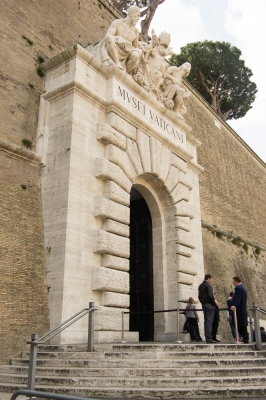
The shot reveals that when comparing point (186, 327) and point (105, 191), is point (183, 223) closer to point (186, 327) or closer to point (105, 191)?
point (186, 327)

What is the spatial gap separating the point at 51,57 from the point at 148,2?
17.6 metres

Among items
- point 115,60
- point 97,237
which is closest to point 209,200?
point 115,60

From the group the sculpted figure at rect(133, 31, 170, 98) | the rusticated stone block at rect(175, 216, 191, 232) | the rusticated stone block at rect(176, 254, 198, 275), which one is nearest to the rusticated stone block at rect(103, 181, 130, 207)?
the rusticated stone block at rect(175, 216, 191, 232)

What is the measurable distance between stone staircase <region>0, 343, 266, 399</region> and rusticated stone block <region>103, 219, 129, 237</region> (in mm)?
2272

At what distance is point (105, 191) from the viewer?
26.3ft

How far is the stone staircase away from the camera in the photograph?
4551mm

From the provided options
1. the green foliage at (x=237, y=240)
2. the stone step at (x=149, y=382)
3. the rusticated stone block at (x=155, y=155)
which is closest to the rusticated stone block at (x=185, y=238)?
the rusticated stone block at (x=155, y=155)

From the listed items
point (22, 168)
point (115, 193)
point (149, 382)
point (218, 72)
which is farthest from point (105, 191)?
point (218, 72)

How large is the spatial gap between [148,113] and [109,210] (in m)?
3.11

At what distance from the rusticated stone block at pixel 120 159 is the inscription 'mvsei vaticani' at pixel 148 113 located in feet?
4.42

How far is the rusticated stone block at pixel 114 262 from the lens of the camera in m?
7.47

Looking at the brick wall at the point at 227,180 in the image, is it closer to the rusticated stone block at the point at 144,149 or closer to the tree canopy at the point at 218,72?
the rusticated stone block at the point at 144,149

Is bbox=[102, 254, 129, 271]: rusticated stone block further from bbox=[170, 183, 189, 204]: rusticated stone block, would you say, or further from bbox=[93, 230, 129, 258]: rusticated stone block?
bbox=[170, 183, 189, 204]: rusticated stone block

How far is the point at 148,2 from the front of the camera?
2439 cm
